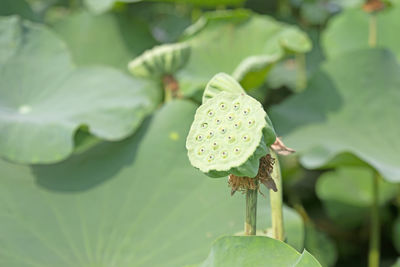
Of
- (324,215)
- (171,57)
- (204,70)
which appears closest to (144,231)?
(171,57)

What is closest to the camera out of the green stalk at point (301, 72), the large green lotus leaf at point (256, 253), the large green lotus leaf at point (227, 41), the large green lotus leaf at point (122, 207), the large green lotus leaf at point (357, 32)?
the large green lotus leaf at point (256, 253)

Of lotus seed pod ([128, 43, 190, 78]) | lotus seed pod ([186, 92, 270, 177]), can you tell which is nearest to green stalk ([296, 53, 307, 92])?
lotus seed pod ([128, 43, 190, 78])

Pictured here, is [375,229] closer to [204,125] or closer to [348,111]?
[348,111]

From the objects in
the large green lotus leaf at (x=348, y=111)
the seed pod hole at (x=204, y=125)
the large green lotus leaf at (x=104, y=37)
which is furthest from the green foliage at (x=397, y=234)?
the seed pod hole at (x=204, y=125)

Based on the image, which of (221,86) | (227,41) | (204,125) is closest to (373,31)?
(227,41)

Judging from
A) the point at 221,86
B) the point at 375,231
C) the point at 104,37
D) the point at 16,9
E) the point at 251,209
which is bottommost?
the point at 375,231

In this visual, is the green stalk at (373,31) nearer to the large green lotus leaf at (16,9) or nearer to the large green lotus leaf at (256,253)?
the large green lotus leaf at (16,9)

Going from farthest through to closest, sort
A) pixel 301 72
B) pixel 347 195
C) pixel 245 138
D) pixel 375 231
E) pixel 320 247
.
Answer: pixel 301 72
pixel 347 195
pixel 320 247
pixel 375 231
pixel 245 138
